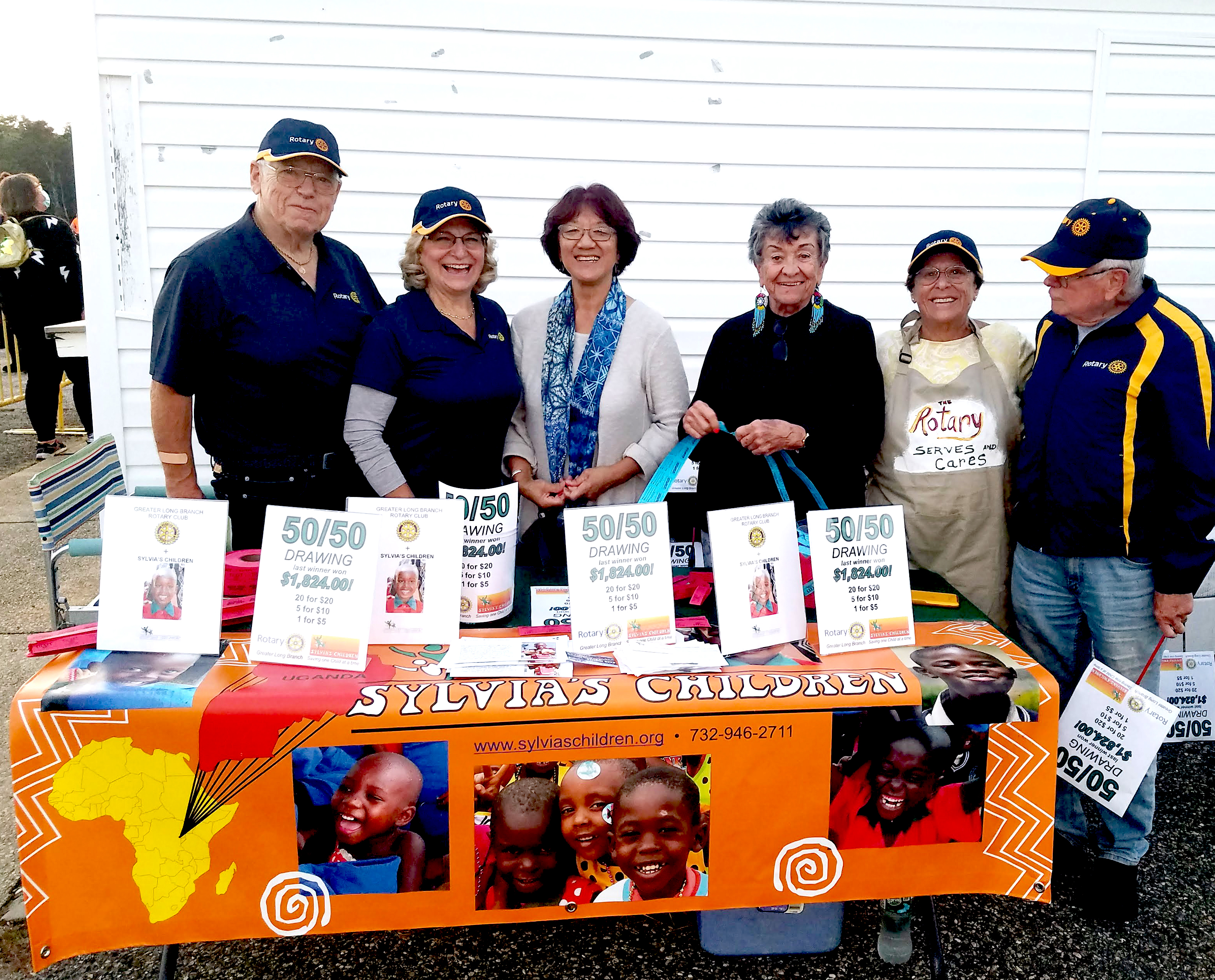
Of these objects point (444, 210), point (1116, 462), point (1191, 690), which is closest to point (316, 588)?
point (444, 210)

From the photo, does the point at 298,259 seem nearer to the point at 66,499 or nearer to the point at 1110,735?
the point at 66,499

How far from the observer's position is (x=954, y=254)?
7.07ft

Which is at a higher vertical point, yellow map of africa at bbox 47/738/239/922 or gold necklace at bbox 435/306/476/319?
gold necklace at bbox 435/306/476/319

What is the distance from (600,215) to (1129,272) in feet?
4.23

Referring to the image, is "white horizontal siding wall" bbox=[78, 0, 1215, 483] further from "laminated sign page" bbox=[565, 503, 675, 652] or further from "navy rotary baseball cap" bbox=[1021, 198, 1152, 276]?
"laminated sign page" bbox=[565, 503, 675, 652]

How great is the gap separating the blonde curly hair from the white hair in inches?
58.1

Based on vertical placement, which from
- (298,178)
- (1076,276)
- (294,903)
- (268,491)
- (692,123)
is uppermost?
(692,123)

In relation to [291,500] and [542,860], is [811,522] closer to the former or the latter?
[542,860]

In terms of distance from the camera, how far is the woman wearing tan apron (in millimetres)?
2207

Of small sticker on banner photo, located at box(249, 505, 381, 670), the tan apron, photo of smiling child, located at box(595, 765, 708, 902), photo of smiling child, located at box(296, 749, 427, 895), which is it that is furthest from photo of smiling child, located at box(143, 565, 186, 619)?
the tan apron

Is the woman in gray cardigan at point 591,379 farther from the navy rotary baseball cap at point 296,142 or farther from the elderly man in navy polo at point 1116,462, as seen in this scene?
the elderly man in navy polo at point 1116,462

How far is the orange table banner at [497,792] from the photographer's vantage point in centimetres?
150

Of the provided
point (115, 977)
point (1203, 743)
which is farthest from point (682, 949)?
point (1203, 743)

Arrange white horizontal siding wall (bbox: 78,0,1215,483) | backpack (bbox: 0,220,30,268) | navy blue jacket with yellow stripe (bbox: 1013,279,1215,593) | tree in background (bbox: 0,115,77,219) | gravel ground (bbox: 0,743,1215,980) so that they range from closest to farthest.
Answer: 1. navy blue jacket with yellow stripe (bbox: 1013,279,1215,593)
2. gravel ground (bbox: 0,743,1215,980)
3. white horizontal siding wall (bbox: 78,0,1215,483)
4. backpack (bbox: 0,220,30,268)
5. tree in background (bbox: 0,115,77,219)
